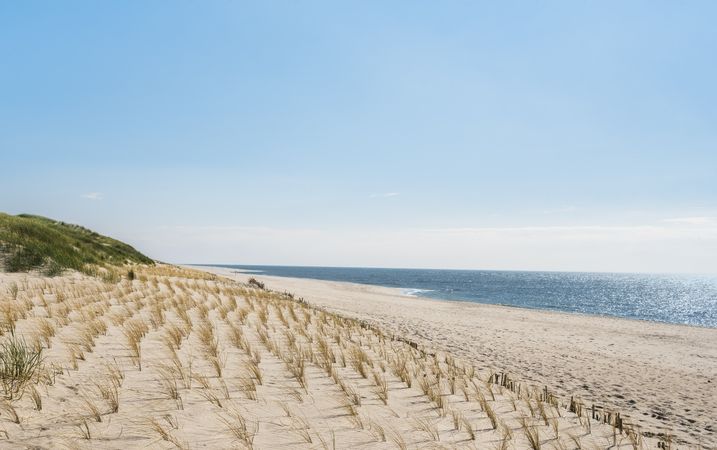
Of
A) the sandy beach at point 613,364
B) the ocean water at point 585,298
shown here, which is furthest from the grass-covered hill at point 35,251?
the ocean water at point 585,298

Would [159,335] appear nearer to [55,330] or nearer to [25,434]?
[55,330]

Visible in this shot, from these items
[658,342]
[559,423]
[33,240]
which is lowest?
[658,342]

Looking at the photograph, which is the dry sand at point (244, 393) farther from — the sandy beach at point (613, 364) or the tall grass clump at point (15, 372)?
the sandy beach at point (613, 364)

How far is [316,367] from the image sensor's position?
6598 mm

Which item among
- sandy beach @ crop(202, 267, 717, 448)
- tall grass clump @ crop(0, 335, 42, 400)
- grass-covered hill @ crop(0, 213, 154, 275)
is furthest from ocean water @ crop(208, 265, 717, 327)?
tall grass clump @ crop(0, 335, 42, 400)

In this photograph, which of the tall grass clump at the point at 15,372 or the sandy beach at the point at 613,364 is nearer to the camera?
the tall grass clump at the point at 15,372

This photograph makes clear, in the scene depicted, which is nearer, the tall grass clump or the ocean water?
the tall grass clump

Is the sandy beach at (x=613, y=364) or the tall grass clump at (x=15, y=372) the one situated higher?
the tall grass clump at (x=15, y=372)

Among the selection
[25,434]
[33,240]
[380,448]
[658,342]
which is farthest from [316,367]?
[658,342]

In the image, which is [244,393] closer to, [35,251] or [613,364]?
[613,364]

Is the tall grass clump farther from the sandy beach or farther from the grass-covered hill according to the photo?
the grass-covered hill

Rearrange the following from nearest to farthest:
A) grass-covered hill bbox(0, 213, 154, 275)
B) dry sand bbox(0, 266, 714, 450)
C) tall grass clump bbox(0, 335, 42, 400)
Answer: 1. dry sand bbox(0, 266, 714, 450)
2. tall grass clump bbox(0, 335, 42, 400)
3. grass-covered hill bbox(0, 213, 154, 275)

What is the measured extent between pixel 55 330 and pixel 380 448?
6245 millimetres

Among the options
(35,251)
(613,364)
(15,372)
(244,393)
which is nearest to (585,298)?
(613,364)
